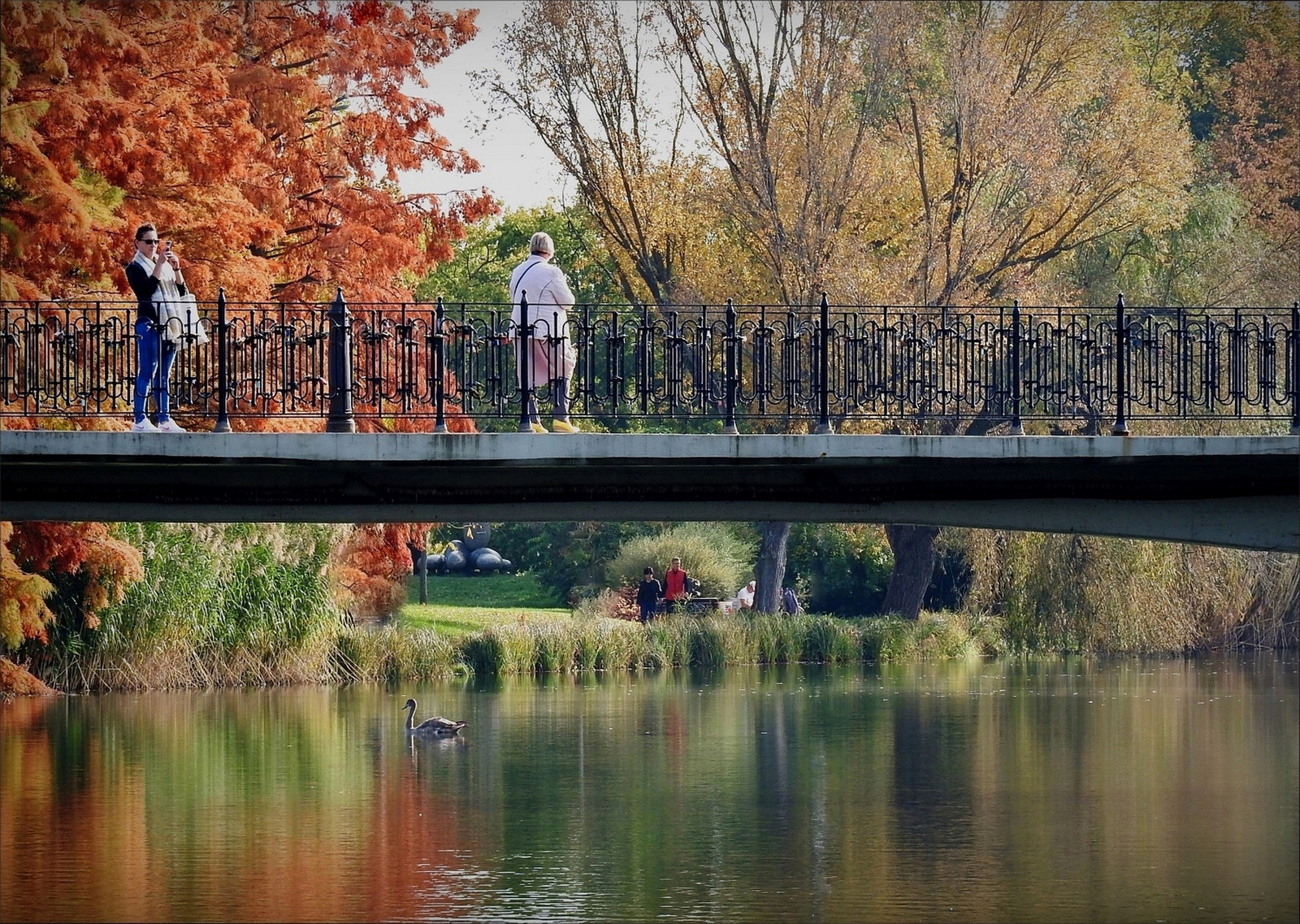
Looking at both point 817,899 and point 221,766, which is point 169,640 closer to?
point 221,766

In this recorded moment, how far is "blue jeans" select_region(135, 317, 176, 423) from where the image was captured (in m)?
18.3

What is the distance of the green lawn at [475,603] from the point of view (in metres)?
45.5

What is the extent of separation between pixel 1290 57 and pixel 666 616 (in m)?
27.6

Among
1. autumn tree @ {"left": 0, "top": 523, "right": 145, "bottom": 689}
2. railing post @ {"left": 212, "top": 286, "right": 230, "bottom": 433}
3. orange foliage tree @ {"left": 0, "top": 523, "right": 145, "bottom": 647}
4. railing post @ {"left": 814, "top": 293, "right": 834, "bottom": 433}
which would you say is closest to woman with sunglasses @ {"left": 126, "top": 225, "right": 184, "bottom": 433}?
railing post @ {"left": 212, "top": 286, "right": 230, "bottom": 433}

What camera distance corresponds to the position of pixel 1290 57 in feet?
197

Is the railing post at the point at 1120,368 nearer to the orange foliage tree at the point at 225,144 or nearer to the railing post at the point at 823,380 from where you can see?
the railing post at the point at 823,380

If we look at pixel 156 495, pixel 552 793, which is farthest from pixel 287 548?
pixel 156 495

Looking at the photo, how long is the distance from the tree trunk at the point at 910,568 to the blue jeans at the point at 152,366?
31.7m

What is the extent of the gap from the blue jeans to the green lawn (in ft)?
77.9

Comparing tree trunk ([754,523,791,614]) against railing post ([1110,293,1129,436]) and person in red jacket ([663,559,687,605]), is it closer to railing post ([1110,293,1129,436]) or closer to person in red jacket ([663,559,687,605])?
person in red jacket ([663,559,687,605])

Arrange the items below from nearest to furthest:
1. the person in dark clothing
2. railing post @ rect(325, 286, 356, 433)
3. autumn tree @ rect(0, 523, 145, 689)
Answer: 1. railing post @ rect(325, 286, 356, 433)
2. autumn tree @ rect(0, 523, 145, 689)
3. the person in dark clothing

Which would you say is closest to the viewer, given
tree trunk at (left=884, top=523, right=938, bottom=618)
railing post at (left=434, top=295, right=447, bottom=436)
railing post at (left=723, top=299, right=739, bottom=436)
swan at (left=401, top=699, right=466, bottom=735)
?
railing post at (left=434, top=295, right=447, bottom=436)

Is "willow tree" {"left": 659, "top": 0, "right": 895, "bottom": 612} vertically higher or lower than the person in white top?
higher

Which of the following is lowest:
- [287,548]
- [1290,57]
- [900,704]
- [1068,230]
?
[900,704]
